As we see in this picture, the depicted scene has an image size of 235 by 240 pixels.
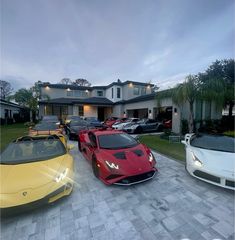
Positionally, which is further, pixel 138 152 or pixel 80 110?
pixel 80 110

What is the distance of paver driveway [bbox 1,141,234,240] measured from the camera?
7.30 feet

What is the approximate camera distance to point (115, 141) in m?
4.57

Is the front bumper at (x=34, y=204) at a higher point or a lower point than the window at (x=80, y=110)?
lower

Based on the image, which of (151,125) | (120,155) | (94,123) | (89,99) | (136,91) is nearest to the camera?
(120,155)

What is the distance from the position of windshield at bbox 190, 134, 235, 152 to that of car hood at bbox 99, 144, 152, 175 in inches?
70.5

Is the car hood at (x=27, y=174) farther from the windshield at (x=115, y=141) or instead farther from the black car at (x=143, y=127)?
the black car at (x=143, y=127)

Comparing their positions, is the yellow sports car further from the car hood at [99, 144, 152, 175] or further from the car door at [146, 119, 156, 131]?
the car door at [146, 119, 156, 131]

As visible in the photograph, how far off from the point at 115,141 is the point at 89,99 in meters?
20.3

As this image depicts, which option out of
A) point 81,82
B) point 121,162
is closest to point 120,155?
point 121,162

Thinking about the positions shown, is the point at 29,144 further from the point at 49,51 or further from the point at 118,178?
the point at 49,51

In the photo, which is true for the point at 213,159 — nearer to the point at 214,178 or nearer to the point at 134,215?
the point at 214,178

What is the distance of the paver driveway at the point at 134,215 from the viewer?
2.22m

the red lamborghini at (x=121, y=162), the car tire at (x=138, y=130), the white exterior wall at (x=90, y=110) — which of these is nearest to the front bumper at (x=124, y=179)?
the red lamborghini at (x=121, y=162)

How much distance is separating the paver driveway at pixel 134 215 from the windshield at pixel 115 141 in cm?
112
